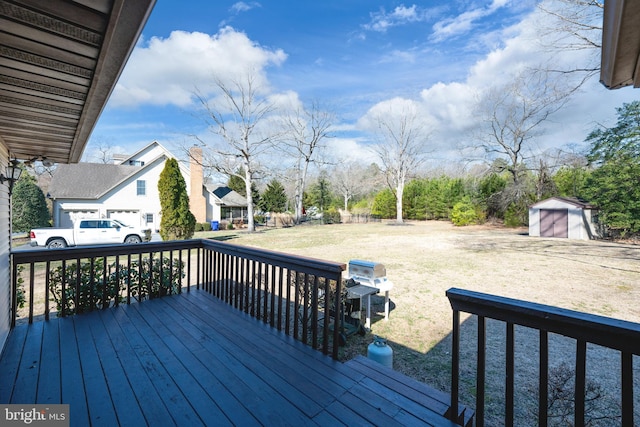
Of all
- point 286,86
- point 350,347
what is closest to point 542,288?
point 350,347

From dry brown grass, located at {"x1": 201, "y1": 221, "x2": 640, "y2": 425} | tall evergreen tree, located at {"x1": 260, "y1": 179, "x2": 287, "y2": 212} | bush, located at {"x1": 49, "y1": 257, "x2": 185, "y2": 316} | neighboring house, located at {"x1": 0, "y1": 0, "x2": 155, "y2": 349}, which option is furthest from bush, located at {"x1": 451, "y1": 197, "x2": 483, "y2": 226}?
neighboring house, located at {"x1": 0, "y1": 0, "x2": 155, "y2": 349}

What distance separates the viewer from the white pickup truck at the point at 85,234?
11.0m

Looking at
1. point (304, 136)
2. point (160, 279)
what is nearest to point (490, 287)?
point (160, 279)

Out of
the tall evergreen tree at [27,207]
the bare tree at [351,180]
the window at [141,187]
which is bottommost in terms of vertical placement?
the tall evergreen tree at [27,207]

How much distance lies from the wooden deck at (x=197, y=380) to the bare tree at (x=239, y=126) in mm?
16669

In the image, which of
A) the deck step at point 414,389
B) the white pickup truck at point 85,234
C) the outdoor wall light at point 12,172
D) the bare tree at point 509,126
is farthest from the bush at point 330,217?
the deck step at point 414,389

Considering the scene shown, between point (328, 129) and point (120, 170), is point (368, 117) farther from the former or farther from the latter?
point (120, 170)

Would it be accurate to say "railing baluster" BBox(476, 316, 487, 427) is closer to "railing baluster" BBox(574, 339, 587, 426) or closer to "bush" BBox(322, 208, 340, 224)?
"railing baluster" BBox(574, 339, 587, 426)

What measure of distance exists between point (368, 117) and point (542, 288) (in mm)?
23491

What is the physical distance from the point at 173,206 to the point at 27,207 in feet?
34.8

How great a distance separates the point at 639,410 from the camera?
261 cm

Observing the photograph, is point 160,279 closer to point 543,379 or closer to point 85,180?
point 543,379

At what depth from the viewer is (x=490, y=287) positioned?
626cm

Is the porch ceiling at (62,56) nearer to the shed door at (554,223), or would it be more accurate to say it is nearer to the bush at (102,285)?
the bush at (102,285)
